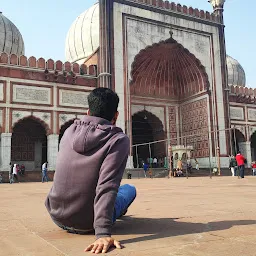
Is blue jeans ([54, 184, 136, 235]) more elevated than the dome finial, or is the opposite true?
the dome finial

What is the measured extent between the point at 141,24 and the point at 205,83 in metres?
4.23

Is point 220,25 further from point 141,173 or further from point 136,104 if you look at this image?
point 141,173

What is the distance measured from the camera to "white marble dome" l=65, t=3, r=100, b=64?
62.6 feet

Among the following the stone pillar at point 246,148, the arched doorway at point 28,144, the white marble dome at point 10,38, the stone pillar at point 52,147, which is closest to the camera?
the stone pillar at point 52,147

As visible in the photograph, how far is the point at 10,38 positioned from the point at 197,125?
11.1m

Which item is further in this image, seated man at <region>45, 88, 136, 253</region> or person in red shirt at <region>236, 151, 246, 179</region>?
person in red shirt at <region>236, 151, 246, 179</region>

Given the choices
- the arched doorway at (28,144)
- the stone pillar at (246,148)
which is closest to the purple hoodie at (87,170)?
the arched doorway at (28,144)

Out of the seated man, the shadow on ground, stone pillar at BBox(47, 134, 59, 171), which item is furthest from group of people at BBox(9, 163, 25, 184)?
the seated man

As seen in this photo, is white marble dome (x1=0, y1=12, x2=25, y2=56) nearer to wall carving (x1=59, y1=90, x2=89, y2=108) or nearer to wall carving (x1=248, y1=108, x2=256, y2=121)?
wall carving (x1=59, y1=90, x2=89, y2=108)

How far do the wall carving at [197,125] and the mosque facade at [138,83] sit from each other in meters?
0.05

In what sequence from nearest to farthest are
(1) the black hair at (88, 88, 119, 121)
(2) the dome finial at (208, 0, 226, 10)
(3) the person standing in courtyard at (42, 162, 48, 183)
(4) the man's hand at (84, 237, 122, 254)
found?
1. (4) the man's hand at (84, 237, 122, 254)
2. (1) the black hair at (88, 88, 119, 121)
3. (3) the person standing in courtyard at (42, 162, 48, 183)
4. (2) the dome finial at (208, 0, 226, 10)

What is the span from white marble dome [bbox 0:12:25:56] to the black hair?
1801cm

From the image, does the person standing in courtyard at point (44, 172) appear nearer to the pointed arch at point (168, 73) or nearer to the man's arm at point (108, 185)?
the pointed arch at point (168, 73)

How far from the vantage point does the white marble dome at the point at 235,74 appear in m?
23.8
